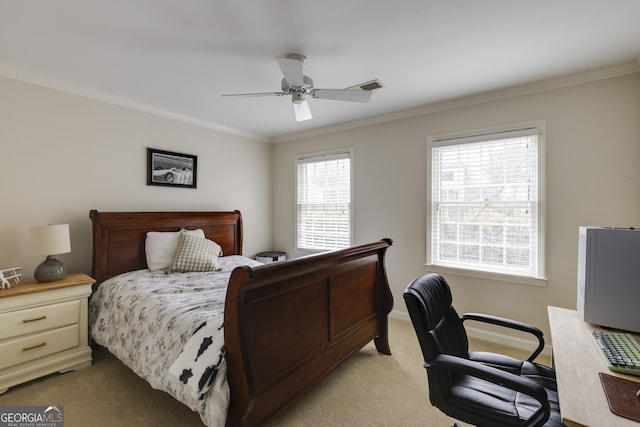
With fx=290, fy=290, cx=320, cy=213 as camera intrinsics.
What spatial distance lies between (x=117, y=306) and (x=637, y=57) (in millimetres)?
4636

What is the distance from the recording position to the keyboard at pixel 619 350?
1.16 meters

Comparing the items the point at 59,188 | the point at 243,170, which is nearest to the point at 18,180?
the point at 59,188

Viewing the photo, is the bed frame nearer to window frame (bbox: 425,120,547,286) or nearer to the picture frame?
the picture frame

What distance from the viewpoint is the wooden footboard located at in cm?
150

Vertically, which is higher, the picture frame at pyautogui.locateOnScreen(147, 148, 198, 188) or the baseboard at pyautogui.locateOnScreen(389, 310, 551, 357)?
the picture frame at pyautogui.locateOnScreen(147, 148, 198, 188)

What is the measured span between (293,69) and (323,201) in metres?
2.47

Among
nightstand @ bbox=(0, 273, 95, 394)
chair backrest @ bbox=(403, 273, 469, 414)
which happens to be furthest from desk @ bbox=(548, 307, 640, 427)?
nightstand @ bbox=(0, 273, 95, 394)

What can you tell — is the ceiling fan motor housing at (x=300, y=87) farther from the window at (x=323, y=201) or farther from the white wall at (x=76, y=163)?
the white wall at (x=76, y=163)

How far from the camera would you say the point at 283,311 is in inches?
71.5

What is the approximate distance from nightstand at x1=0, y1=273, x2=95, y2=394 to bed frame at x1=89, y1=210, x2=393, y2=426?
0.40 m

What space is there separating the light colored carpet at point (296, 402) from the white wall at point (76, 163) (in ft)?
3.61

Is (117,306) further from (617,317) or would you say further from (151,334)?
(617,317)

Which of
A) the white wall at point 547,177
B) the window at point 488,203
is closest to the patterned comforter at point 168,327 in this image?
the white wall at point 547,177

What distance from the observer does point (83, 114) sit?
292 centimetres
